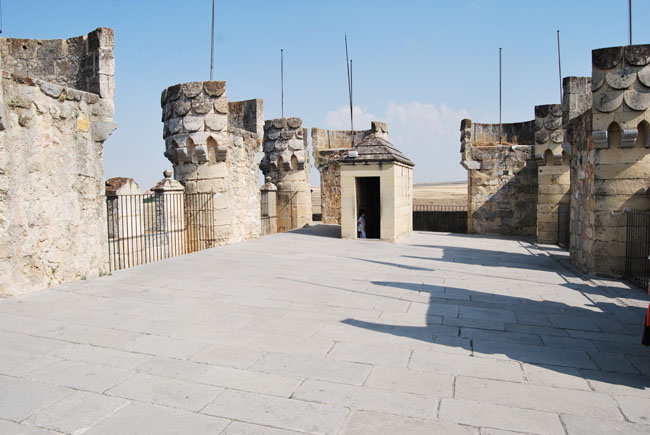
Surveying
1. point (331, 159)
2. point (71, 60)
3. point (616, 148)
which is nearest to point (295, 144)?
point (331, 159)

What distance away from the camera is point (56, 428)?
2.67 m

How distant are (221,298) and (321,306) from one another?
4.28ft

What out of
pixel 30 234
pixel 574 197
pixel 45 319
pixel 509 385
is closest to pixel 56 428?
pixel 45 319

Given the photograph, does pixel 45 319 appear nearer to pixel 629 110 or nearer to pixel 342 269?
pixel 342 269

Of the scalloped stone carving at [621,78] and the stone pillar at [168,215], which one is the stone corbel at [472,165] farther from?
the stone pillar at [168,215]

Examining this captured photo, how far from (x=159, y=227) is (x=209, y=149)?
2.33m

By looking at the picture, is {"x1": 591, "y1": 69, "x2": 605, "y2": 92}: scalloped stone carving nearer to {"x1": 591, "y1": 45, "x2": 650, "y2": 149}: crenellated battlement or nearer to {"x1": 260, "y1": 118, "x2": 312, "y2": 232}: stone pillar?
{"x1": 591, "y1": 45, "x2": 650, "y2": 149}: crenellated battlement

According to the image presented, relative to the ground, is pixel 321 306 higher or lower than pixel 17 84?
lower

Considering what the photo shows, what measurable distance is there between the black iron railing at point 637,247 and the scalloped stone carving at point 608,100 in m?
1.78

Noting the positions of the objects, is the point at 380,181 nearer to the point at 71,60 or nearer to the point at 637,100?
the point at 637,100

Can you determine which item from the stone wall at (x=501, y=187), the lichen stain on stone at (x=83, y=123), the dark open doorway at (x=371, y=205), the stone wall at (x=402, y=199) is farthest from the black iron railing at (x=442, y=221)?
the lichen stain on stone at (x=83, y=123)

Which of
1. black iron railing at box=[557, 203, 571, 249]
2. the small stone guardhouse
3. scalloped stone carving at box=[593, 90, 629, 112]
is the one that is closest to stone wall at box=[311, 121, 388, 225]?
the small stone guardhouse

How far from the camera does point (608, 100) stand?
24.8 ft

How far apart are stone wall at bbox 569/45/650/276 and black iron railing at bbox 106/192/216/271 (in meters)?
8.53
